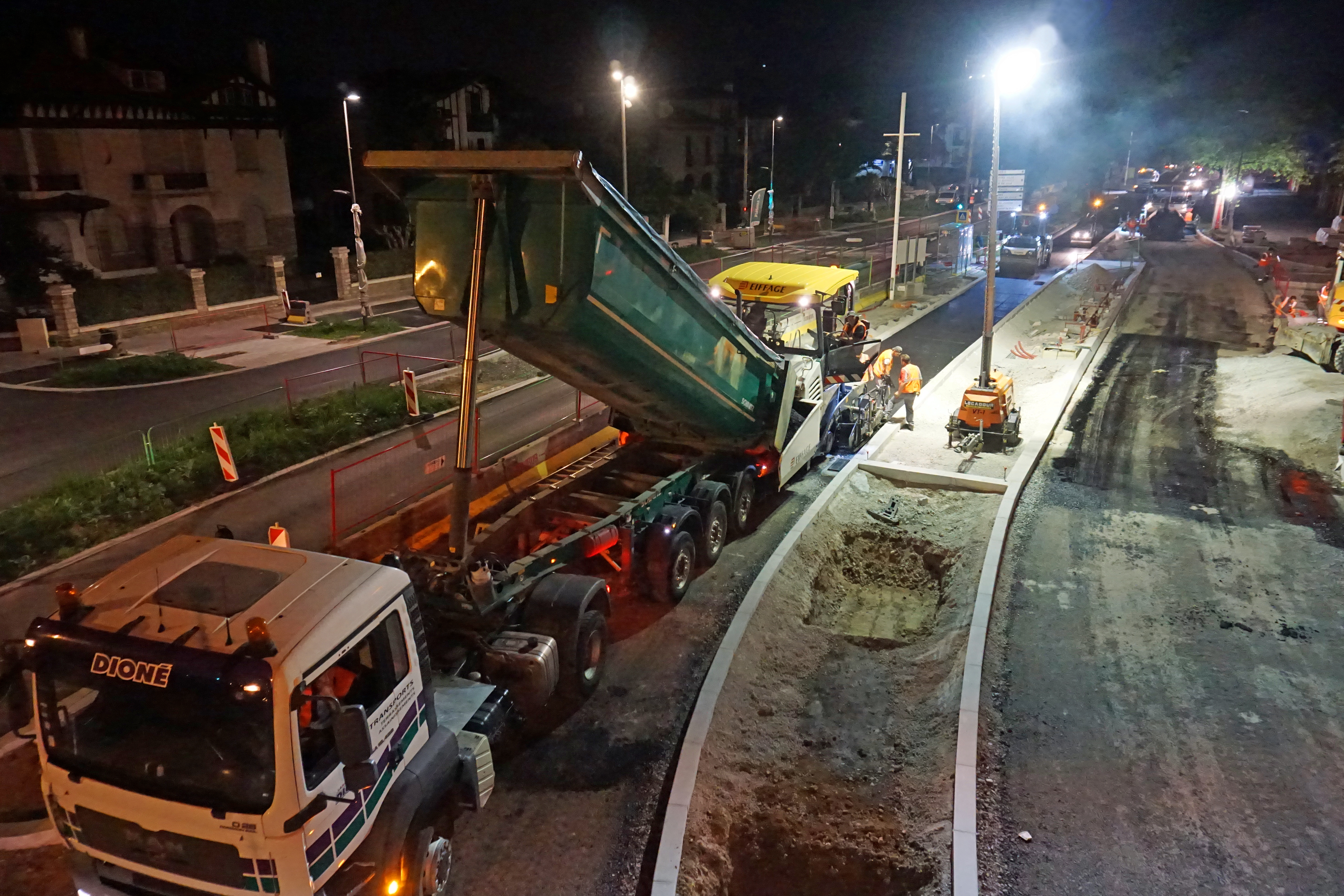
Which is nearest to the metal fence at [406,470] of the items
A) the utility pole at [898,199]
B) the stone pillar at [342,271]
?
the utility pole at [898,199]

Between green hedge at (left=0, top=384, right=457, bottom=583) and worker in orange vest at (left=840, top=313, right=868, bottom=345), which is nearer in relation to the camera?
green hedge at (left=0, top=384, right=457, bottom=583)

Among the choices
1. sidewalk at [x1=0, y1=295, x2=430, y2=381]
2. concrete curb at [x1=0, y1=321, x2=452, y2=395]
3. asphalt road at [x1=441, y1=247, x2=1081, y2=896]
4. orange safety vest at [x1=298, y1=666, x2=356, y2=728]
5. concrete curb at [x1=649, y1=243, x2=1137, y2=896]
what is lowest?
asphalt road at [x1=441, y1=247, x2=1081, y2=896]

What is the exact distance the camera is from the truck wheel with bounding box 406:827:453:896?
5246mm

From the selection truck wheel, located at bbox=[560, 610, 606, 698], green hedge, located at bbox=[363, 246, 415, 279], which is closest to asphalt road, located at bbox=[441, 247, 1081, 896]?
truck wheel, located at bbox=[560, 610, 606, 698]

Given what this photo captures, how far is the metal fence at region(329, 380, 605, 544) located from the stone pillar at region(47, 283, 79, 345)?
532 inches

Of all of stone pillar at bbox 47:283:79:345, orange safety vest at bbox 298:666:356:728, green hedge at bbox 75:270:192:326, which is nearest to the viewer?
orange safety vest at bbox 298:666:356:728

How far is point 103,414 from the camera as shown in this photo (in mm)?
17828

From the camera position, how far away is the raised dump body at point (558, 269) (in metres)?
7.10

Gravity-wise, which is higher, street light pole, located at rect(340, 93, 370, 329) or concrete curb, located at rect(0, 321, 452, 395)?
street light pole, located at rect(340, 93, 370, 329)

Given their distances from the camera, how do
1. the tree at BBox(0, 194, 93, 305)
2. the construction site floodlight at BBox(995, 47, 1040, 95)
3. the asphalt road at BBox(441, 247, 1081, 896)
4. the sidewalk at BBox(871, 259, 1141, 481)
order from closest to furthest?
the asphalt road at BBox(441, 247, 1081, 896) < the sidewalk at BBox(871, 259, 1141, 481) < the construction site floodlight at BBox(995, 47, 1040, 95) < the tree at BBox(0, 194, 93, 305)

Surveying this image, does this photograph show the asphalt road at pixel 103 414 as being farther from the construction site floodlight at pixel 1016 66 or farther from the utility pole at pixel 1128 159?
the utility pole at pixel 1128 159

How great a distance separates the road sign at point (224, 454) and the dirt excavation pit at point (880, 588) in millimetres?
8983

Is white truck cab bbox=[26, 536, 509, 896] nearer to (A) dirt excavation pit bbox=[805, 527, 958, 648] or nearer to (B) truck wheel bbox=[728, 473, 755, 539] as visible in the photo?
(A) dirt excavation pit bbox=[805, 527, 958, 648]

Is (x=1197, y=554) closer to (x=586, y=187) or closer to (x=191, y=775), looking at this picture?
(x=586, y=187)
